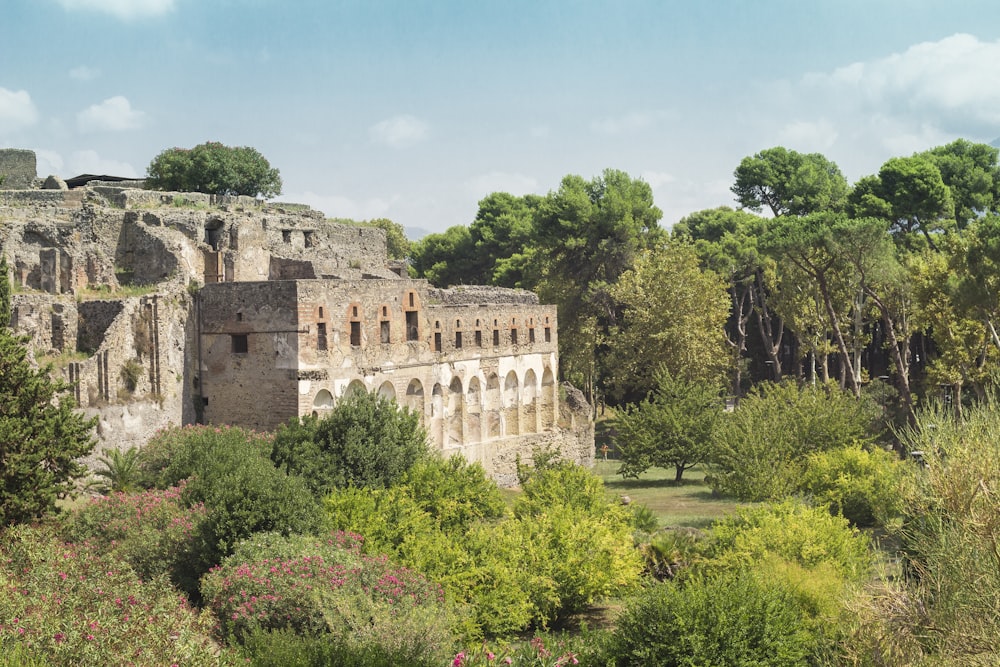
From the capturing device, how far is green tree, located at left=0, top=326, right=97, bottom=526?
2109cm

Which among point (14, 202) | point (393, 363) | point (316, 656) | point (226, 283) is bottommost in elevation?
point (316, 656)

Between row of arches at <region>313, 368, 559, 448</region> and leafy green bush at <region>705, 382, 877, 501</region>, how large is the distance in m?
9.21

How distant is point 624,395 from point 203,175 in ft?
85.5

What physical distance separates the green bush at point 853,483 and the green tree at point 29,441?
18.9 metres

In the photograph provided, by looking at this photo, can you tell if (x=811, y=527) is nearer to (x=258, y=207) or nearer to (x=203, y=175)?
(x=258, y=207)

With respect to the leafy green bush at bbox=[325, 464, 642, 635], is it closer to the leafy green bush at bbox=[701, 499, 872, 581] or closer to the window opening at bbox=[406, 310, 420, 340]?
the leafy green bush at bbox=[701, 499, 872, 581]

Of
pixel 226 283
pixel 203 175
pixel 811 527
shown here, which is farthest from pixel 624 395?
pixel 811 527

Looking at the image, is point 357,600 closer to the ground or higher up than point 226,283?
closer to the ground

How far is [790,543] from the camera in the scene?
22766 mm

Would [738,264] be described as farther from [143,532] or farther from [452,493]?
[143,532]

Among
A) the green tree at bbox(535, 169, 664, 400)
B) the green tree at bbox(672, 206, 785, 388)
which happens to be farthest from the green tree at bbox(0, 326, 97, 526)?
the green tree at bbox(672, 206, 785, 388)

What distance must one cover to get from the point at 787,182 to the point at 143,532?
54.2 meters

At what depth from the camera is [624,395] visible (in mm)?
61500

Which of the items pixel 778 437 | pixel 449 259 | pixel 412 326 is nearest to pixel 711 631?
pixel 778 437
